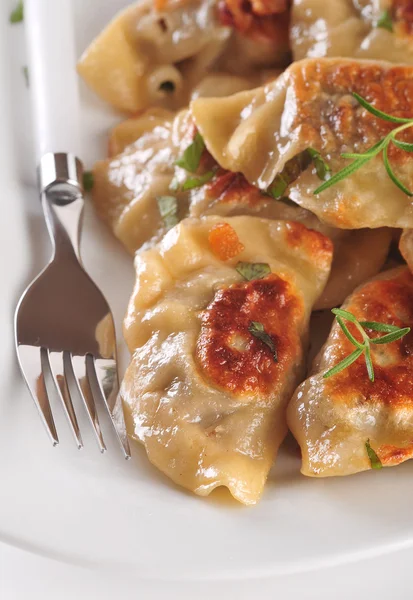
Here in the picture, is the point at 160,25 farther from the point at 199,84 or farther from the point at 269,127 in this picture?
the point at 269,127

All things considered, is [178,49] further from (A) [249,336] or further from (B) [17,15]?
(A) [249,336]

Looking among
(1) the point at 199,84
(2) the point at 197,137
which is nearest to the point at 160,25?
(1) the point at 199,84

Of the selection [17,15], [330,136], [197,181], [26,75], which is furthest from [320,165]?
[17,15]

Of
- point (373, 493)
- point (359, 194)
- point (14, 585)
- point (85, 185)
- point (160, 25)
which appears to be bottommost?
point (14, 585)

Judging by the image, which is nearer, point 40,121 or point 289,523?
point 289,523

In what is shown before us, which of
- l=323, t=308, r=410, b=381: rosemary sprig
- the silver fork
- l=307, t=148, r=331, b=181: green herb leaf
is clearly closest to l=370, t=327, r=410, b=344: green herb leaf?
l=323, t=308, r=410, b=381: rosemary sprig

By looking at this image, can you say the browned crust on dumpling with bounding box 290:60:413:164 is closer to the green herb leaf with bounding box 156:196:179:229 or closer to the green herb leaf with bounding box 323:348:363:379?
the green herb leaf with bounding box 156:196:179:229

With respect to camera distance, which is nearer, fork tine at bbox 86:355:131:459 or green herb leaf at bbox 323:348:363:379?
green herb leaf at bbox 323:348:363:379
